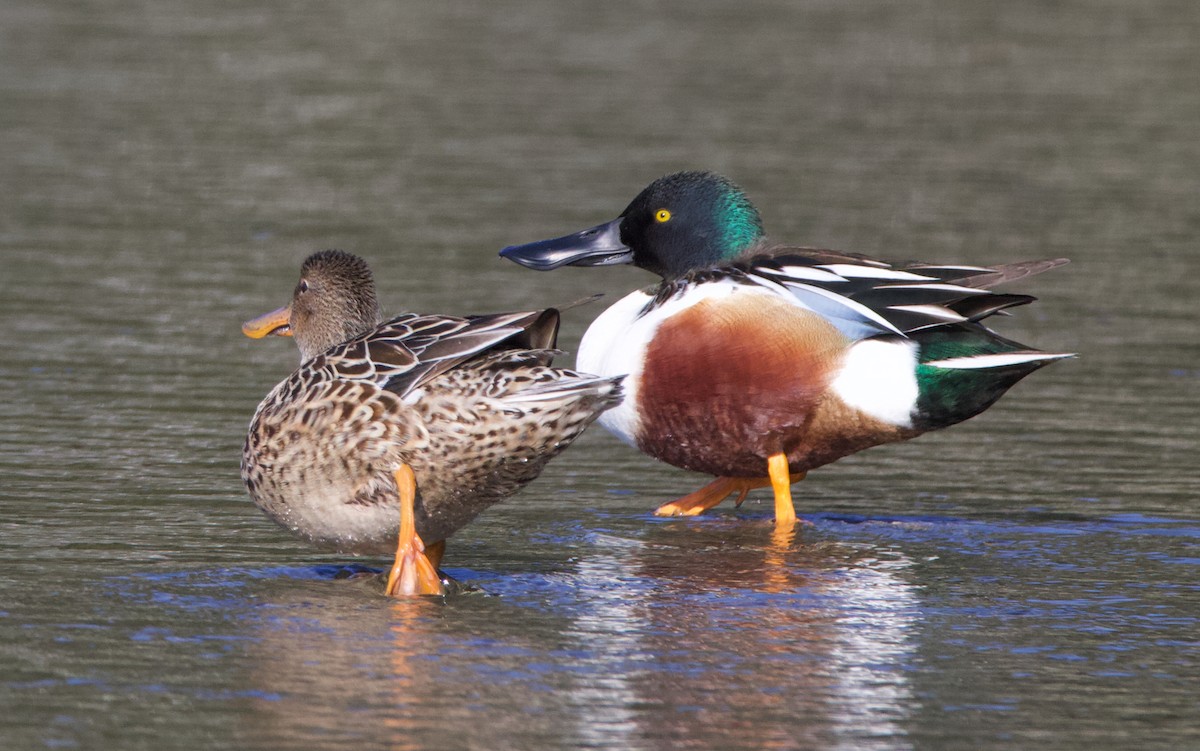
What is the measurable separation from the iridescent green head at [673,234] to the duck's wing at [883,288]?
389 millimetres

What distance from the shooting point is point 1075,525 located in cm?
616

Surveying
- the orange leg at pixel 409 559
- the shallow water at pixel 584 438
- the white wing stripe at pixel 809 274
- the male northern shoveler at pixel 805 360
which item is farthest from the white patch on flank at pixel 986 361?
the orange leg at pixel 409 559

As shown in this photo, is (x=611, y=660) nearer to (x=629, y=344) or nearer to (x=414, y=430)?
Answer: (x=414, y=430)

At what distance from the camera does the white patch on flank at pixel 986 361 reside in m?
6.07

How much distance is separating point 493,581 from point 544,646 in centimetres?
71

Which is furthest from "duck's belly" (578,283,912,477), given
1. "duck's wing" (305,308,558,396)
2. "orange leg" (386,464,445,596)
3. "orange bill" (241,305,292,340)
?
"orange leg" (386,464,445,596)

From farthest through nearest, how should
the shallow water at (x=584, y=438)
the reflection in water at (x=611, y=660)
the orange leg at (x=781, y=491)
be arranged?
the orange leg at (x=781, y=491) → the shallow water at (x=584, y=438) → the reflection in water at (x=611, y=660)

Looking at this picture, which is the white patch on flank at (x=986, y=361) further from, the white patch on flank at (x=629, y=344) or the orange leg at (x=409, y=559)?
the orange leg at (x=409, y=559)

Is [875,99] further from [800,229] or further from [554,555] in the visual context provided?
[554,555]

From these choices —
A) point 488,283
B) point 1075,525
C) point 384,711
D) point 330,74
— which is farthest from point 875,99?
point 384,711

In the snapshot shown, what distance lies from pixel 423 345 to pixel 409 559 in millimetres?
569

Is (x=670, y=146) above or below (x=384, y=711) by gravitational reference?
above

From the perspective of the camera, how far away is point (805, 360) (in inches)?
244

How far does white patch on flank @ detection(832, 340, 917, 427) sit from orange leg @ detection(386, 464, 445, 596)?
64.0 inches
